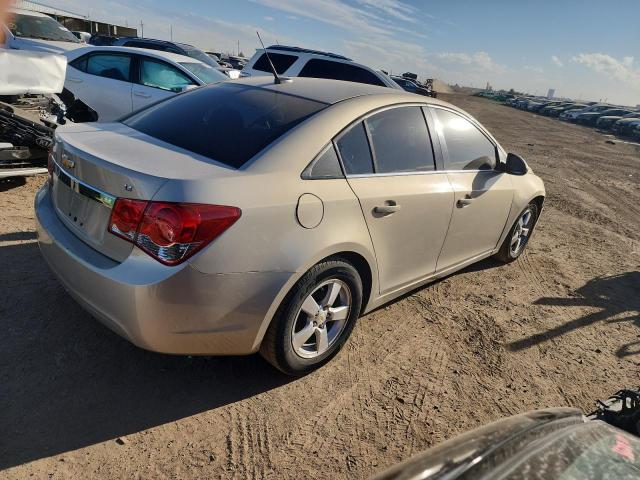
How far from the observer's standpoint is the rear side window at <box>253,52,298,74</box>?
10.4m

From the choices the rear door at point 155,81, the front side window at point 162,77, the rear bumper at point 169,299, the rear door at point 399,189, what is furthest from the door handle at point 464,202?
the front side window at point 162,77

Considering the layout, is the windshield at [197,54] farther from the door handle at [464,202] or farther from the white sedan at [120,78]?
the door handle at [464,202]

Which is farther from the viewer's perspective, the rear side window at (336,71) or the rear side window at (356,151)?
the rear side window at (336,71)

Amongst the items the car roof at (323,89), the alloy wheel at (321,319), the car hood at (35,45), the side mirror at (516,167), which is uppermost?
the car roof at (323,89)

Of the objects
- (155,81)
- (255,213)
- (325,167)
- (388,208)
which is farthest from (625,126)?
(255,213)

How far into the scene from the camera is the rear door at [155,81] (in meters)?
7.25

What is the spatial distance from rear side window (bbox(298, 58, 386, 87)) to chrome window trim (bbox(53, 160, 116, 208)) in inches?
319

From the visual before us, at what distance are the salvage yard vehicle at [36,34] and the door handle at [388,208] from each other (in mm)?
9661

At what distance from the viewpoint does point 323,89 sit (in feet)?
10.6

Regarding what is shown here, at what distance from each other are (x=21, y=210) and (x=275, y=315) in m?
3.61

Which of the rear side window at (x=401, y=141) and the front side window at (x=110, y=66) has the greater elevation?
the rear side window at (x=401, y=141)

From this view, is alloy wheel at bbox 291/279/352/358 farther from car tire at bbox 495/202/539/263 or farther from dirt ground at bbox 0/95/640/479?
car tire at bbox 495/202/539/263

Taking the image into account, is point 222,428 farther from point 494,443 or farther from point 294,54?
point 294,54

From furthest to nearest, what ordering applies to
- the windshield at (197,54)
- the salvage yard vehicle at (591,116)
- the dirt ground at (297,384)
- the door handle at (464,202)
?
the salvage yard vehicle at (591,116) → the windshield at (197,54) → the door handle at (464,202) → the dirt ground at (297,384)
